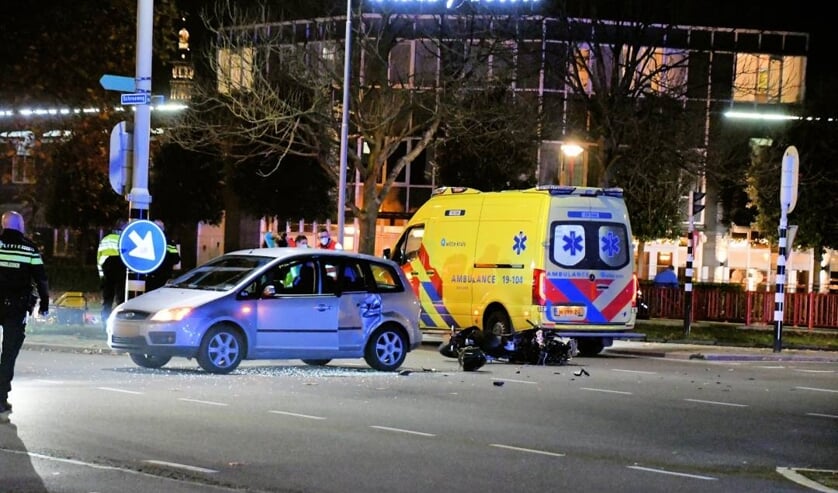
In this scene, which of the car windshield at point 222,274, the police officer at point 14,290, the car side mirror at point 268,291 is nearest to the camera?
the police officer at point 14,290

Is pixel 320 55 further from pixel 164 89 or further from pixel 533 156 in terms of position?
pixel 164 89

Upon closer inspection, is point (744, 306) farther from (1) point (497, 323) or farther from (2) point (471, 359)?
(2) point (471, 359)

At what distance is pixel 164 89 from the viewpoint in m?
54.3

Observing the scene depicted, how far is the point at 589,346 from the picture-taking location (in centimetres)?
2311

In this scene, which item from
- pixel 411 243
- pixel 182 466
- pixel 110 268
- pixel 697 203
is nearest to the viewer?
pixel 182 466

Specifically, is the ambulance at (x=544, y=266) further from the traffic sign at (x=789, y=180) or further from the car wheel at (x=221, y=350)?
the car wheel at (x=221, y=350)

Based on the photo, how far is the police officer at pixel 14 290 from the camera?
11.5m

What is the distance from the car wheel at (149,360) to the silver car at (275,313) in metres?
0.01

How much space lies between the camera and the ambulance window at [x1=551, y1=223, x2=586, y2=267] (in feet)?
69.7

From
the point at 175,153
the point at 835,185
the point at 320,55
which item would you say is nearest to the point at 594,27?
the point at 320,55

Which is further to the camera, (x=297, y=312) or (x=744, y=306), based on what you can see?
(x=744, y=306)

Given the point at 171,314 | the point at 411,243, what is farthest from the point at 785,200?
the point at 171,314

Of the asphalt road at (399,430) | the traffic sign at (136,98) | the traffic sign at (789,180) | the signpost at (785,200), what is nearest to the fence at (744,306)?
the signpost at (785,200)

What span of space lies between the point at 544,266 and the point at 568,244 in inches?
23.0
